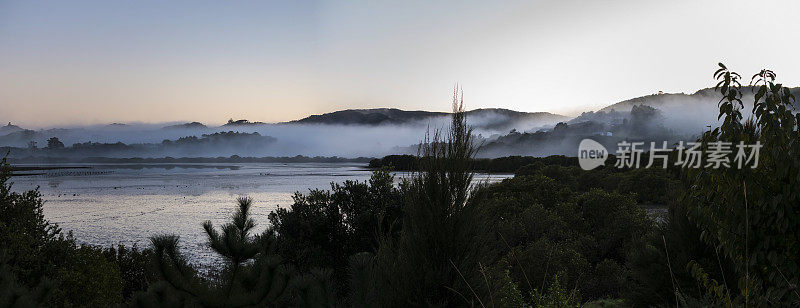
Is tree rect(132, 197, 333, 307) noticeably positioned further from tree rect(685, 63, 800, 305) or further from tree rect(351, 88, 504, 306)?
tree rect(685, 63, 800, 305)

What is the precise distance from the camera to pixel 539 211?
21078mm

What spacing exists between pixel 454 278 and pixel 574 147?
116 m

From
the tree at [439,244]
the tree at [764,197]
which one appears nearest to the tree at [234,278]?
the tree at [439,244]

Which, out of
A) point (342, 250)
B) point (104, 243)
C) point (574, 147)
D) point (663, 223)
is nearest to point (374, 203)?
point (342, 250)

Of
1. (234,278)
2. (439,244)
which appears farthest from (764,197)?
(234,278)

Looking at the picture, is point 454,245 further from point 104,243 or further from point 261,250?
point 104,243

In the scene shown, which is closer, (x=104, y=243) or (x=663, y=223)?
(x=663, y=223)

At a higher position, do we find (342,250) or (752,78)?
(752,78)

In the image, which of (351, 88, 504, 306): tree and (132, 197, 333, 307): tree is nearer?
(132, 197, 333, 307): tree

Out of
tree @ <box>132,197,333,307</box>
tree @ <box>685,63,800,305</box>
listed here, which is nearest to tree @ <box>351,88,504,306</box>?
tree @ <box>132,197,333,307</box>

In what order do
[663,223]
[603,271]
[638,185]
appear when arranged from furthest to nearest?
[638,185]
[603,271]
[663,223]

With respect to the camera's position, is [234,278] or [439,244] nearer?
[234,278]

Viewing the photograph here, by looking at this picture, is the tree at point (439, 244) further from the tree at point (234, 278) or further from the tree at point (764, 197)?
the tree at point (764, 197)

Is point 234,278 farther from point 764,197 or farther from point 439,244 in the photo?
point 764,197
